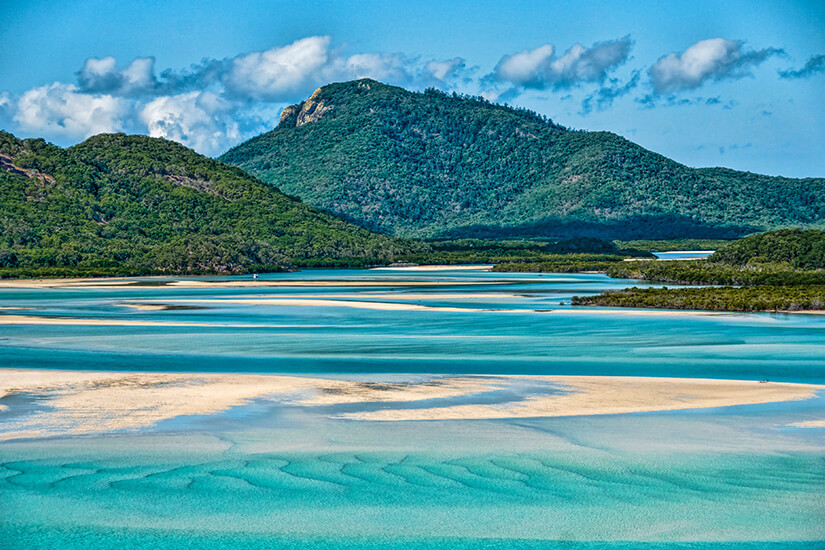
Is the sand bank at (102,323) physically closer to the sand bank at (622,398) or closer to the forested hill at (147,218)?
the sand bank at (622,398)

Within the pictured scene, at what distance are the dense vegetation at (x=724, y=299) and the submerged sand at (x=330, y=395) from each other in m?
29.4

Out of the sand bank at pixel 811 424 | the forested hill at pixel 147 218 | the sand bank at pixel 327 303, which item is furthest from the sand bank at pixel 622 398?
the forested hill at pixel 147 218

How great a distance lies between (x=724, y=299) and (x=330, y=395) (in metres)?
37.3

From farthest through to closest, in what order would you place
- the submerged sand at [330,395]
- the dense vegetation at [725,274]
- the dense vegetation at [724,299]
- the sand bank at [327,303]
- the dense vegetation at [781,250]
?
the dense vegetation at [781,250]
the dense vegetation at [725,274]
the sand bank at [327,303]
the dense vegetation at [724,299]
the submerged sand at [330,395]

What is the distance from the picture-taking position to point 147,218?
14550 centimetres

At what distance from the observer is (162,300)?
63.5 meters

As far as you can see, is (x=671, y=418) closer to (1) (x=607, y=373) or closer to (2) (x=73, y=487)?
(1) (x=607, y=373)

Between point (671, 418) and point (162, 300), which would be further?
point (162, 300)

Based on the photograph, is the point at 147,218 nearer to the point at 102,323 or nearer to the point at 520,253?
the point at 520,253

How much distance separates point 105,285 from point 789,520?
79.2 meters

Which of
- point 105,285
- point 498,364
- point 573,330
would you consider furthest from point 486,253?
point 498,364

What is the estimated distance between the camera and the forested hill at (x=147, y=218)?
11588 centimetres

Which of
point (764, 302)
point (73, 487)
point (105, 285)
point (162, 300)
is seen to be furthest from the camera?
point (105, 285)

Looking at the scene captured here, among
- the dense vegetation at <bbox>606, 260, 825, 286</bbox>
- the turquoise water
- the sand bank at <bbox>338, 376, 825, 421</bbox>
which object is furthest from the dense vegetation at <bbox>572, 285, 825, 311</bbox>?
the sand bank at <bbox>338, 376, 825, 421</bbox>
